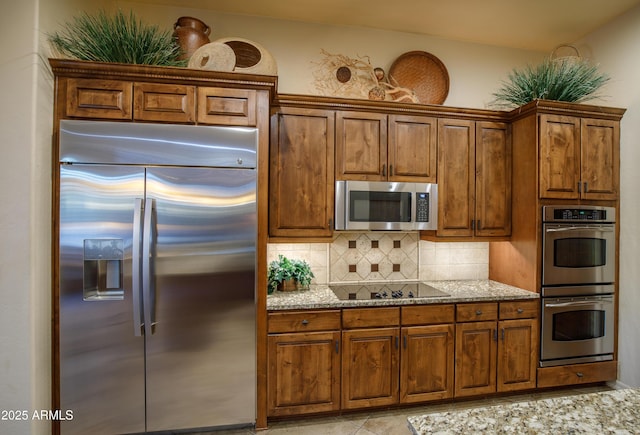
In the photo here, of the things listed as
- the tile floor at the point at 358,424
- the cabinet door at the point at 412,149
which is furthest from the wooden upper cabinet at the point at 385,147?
the tile floor at the point at 358,424

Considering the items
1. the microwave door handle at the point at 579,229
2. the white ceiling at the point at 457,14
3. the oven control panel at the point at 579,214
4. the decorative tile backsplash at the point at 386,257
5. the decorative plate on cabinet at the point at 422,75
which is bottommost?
the decorative tile backsplash at the point at 386,257

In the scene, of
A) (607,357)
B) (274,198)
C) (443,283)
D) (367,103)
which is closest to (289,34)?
(367,103)

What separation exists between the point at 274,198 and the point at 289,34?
1.51 metres

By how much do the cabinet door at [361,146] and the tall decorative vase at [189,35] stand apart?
117 centimetres

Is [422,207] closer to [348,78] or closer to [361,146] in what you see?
[361,146]

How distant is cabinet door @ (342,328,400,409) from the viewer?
2352mm

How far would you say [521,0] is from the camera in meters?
2.62

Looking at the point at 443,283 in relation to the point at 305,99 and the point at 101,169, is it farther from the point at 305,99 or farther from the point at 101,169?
the point at 101,169

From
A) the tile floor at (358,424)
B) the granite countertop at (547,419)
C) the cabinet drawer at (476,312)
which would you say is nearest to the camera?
the granite countertop at (547,419)

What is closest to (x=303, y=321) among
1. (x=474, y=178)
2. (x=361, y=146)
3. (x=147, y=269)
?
(x=147, y=269)

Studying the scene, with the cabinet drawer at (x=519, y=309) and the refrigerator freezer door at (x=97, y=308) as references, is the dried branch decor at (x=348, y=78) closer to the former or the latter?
the refrigerator freezer door at (x=97, y=308)

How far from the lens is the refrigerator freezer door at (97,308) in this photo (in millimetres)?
1988

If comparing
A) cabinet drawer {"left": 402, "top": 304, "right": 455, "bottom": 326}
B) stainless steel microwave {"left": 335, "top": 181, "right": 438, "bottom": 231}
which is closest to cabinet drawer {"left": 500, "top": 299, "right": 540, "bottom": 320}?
cabinet drawer {"left": 402, "top": 304, "right": 455, "bottom": 326}

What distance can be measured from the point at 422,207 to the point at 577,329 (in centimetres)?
160
